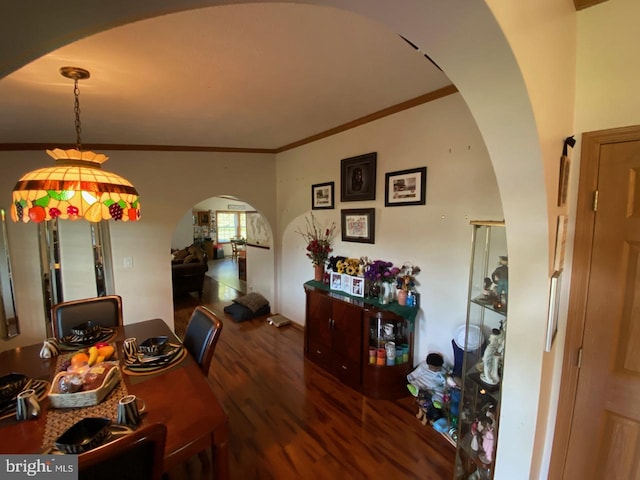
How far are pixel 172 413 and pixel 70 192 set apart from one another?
1.20 meters

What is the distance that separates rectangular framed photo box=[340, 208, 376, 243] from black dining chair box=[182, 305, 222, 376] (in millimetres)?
1608

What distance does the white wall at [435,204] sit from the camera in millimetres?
2016

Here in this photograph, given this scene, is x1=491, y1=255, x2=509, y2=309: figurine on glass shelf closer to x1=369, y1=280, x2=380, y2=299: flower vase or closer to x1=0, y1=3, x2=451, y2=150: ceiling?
x1=369, y1=280, x2=380, y2=299: flower vase

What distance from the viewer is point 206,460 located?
1.80 m

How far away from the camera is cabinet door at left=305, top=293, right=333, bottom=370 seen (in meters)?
2.78

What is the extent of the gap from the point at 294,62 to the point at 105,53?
0.98 m

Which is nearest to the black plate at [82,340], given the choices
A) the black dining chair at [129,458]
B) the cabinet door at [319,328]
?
the black dining chair at [129,458]

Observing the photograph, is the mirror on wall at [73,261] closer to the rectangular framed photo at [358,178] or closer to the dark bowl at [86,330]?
the dark bowl at [86,330]

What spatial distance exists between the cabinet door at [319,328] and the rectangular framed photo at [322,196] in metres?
1.07

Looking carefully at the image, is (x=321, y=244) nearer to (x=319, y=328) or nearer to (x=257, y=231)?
Answer: (x=319, y=328)

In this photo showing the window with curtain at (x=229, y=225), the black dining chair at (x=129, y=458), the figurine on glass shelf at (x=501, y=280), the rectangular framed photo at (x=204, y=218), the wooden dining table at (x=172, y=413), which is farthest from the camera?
the window with curtain at (x=229, y=225)

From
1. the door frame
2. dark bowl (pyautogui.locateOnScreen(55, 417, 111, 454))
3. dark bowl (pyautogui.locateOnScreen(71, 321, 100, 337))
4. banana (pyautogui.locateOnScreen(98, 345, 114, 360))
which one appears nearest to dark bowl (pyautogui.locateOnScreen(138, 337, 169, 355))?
banana (pyautogui.locateOnScreen(98, 345, 114, 360))

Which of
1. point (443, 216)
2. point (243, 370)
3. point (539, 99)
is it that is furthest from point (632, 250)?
point (243, 370)

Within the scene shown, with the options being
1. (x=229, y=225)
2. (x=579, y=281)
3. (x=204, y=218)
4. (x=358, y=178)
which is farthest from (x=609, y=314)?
(x=229, y=225)
